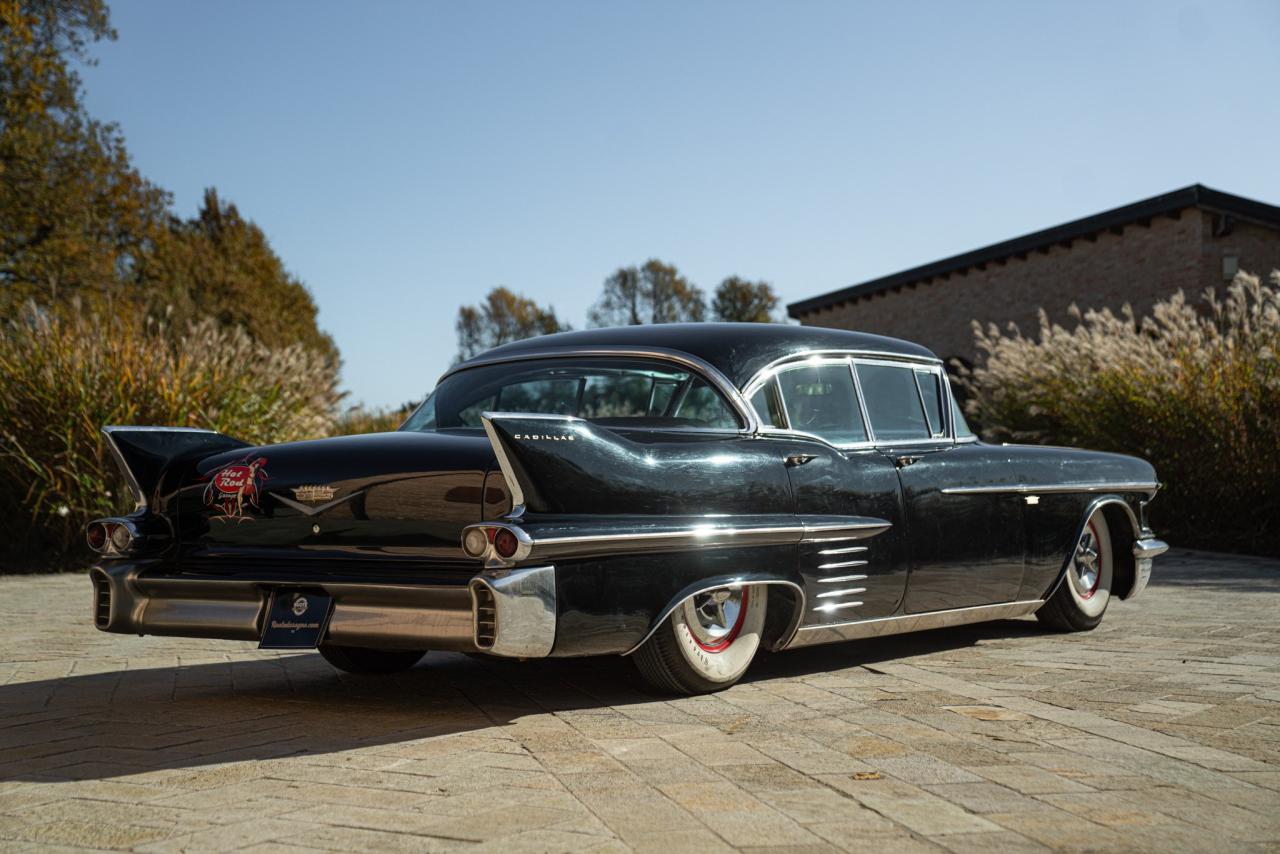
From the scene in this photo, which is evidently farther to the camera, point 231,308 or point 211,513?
point 231,308

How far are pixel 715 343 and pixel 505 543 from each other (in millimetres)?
1526

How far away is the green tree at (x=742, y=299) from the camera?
63.4 m

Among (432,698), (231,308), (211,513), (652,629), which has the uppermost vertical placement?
(231,308)

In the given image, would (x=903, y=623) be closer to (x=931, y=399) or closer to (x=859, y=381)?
(x=859, y=381)

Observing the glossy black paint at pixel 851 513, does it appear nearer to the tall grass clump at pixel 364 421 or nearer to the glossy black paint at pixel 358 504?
the glossy black paint at pixel 358 504

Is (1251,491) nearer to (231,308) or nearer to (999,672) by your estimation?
(999,672)

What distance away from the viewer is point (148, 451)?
454 cm

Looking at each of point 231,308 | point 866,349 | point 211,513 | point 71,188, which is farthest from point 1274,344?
point 231,308

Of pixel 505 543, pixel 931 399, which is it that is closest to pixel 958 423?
pixel 931 399

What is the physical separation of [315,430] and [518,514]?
352 inches

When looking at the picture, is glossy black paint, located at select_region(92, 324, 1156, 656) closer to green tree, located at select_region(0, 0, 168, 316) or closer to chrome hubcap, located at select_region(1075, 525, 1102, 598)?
chrome hubcap, located at select_region(1075, 525, 1102, 598)

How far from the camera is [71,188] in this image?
2595cm

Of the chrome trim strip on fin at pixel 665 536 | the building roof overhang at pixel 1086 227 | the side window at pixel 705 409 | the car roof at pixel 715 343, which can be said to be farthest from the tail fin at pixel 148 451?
the building roof overhang at pixel 1086 227

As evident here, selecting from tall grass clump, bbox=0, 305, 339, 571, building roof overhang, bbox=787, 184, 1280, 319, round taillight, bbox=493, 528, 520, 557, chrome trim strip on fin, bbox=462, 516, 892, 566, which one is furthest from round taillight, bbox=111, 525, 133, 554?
building roof overhang, bbox=787, 184, 1280, 319
